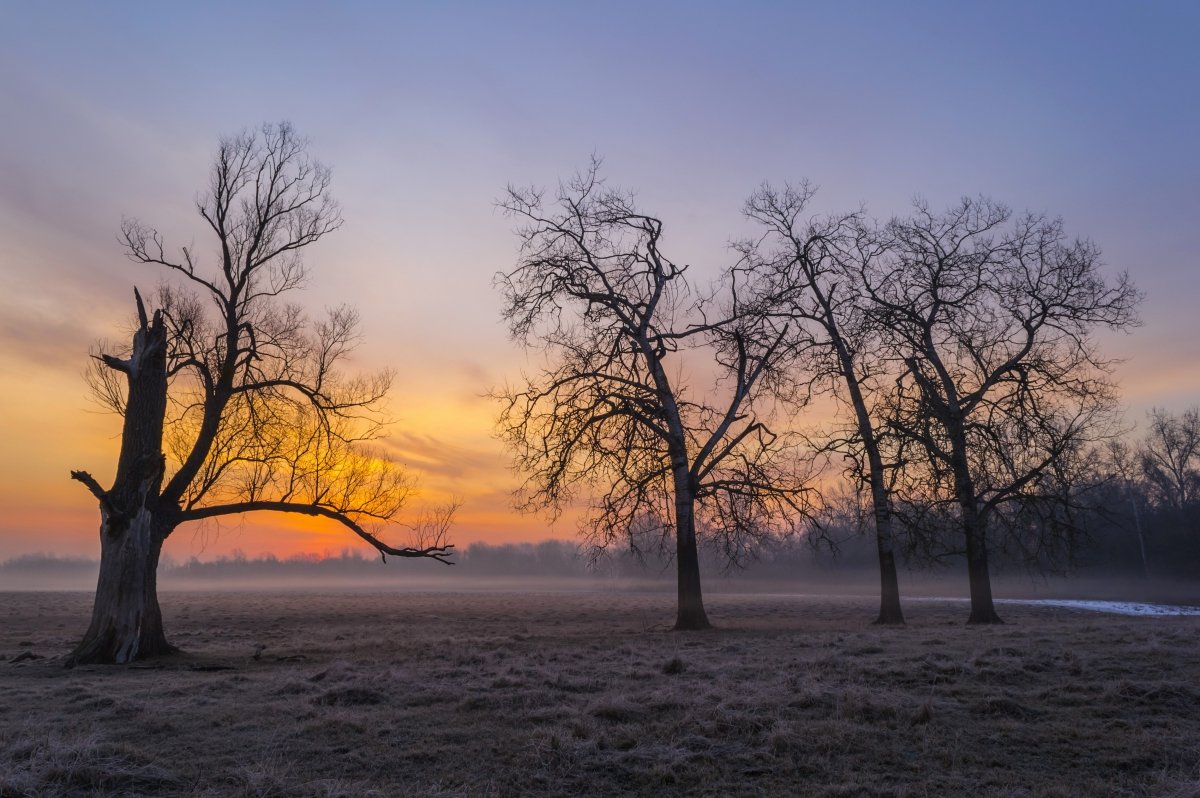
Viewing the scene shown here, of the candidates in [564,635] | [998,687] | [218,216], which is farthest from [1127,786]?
[218,216]

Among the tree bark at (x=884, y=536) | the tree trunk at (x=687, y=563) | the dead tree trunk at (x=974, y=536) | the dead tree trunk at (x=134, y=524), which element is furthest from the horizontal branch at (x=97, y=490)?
the dead tree trunk at (x=974, y=536)

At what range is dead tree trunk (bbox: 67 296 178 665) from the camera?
15.4 metres

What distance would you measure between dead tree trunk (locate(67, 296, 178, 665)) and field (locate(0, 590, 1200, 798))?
1.11m

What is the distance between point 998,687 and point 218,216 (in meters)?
19.1

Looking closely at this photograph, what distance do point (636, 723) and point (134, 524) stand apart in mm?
12825

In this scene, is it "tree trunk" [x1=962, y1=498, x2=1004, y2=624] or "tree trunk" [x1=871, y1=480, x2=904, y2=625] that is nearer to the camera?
"tree trunk" [x1=871, y1=480, x2=904, y2=625]

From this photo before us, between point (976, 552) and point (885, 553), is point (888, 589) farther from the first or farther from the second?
point (976, 552)

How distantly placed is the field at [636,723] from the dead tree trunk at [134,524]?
111 cm

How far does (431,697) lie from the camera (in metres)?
10.1

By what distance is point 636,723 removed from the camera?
27.1 feet

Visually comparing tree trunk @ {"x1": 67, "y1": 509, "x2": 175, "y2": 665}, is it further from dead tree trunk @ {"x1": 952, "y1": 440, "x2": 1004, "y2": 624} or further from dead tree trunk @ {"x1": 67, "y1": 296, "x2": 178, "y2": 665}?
dead tree trunk @ {"x1": 952, "y1": 440, "x2": 1004, "y2": 624}

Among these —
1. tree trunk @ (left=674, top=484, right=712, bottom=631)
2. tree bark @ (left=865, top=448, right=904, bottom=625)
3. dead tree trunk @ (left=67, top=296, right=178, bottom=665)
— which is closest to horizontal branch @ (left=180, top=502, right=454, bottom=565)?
dead tree trunk @ (left=67, top=296, right=178, bottom=665)

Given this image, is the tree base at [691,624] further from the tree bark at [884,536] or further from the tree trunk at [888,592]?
the tree bark at [884,536]

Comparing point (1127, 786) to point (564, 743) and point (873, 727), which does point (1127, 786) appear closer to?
point (873, 727)
